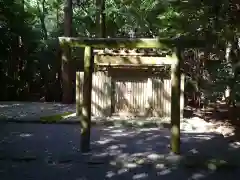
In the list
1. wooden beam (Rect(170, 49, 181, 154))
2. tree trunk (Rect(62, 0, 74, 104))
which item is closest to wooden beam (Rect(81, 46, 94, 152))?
wooden beam (Rect(170, 49, 181, 154))

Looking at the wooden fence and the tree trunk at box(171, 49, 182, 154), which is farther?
the wooden fence

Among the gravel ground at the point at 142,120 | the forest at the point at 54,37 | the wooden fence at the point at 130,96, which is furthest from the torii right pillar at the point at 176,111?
the forest at the point at 54,37

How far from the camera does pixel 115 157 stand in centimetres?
611

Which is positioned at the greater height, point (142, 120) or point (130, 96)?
point (130, 96)

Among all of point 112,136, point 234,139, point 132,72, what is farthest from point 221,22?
point 132,72

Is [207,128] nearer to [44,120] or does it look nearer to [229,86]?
[229,86]

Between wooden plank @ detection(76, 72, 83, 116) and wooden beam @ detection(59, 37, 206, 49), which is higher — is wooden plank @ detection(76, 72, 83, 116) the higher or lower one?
the lower one

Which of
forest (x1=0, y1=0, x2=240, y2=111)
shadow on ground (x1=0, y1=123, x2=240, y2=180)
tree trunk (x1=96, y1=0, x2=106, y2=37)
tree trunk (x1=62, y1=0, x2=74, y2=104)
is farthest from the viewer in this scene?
tree trunk (x1=96, y1=0, x2=106, y2=37)

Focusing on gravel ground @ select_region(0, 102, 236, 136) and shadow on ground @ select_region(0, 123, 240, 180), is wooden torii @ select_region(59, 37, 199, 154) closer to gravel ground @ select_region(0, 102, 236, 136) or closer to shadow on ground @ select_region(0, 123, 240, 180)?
shadow on ground @ select_region(0, 123, 240, 180)

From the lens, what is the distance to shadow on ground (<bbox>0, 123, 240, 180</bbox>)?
5.34m

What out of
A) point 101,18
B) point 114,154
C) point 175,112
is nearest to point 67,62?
point 101,18

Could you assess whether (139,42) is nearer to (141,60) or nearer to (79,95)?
(141,60)

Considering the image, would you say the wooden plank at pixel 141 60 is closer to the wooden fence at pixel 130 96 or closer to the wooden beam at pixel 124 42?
the wooden fence at pixel 130 96

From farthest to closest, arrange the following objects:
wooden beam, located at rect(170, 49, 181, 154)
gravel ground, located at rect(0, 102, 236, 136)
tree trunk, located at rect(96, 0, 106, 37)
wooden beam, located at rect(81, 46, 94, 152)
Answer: tree trunk, located at rect(96, 0, 106, 37)
gravel ground, located at rect(0, 102, 236, 136)
wooden beam, located at rect(81, 46, 94, 152)
wooden beam, located at rect(170, 49, 181, 154)
